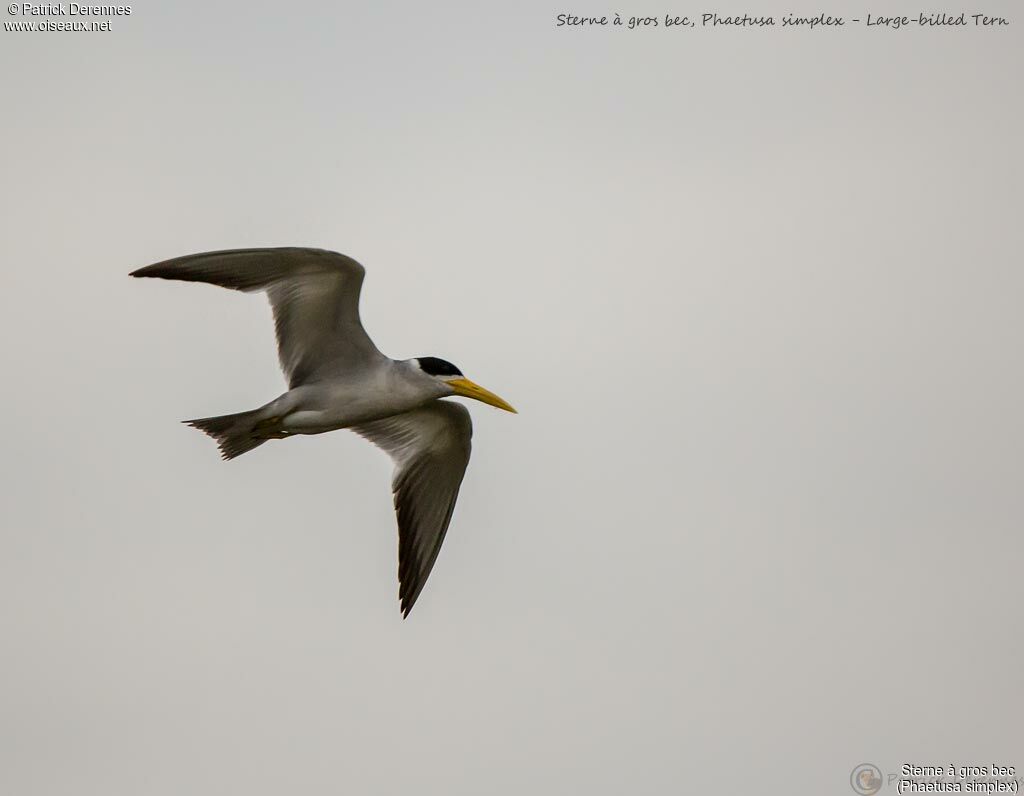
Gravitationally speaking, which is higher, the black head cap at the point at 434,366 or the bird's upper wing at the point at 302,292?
the bird's upper wing at the point at 302,292

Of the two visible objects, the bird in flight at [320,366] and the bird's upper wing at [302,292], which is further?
the bird in flight at [320,366]

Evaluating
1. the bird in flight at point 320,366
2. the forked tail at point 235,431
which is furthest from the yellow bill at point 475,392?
the forked tail at point 235,431

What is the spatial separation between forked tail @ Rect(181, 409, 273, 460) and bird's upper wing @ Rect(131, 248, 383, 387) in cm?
62

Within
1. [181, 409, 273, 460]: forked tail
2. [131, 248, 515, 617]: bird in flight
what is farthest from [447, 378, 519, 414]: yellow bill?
[181, 409, 273, 460]: forked tail

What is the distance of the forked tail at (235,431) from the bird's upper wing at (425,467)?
1.35 meters

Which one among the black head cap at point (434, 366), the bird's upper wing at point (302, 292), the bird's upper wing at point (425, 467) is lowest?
the bird's upper wing at point (425, 467)

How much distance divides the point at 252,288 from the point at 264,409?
3.57 ft

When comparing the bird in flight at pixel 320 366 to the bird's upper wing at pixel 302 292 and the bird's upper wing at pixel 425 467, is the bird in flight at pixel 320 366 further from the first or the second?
the bird's upper wing at pixel 425 467

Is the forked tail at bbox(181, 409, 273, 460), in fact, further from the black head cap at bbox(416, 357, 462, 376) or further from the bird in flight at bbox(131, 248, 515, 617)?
the black head cap at bbox(416, 357, 462, 376)

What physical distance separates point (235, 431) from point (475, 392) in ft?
7.15

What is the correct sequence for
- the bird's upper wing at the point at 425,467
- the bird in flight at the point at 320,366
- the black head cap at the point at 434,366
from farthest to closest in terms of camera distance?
the bird's upper wing at the point at 425,467
the black head cap at the point at 434,366
the bird in flight at the point at 320,366

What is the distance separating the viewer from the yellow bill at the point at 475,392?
43.0ft

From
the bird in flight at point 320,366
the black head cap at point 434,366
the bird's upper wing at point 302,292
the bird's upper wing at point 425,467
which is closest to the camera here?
the bird's upper wing at point 302,292

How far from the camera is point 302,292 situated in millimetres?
12883
